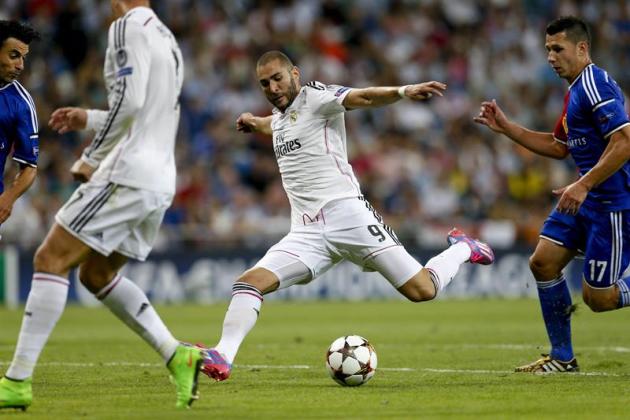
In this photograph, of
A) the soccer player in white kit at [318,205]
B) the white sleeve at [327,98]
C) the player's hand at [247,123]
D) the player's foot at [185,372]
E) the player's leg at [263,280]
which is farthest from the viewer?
the player's hand at [247,123]

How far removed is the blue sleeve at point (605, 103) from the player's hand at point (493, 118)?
0.99 metres

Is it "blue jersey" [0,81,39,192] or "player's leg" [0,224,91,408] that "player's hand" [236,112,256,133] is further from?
"player's leg" [0,224,91,408]

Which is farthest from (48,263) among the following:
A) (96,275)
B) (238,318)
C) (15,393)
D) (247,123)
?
(247,123)

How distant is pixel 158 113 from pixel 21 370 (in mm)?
1839

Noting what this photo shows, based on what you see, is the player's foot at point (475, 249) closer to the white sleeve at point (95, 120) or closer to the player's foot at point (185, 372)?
the player's foot at point (185, 372)

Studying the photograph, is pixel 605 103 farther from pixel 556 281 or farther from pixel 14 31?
pixel 14 31

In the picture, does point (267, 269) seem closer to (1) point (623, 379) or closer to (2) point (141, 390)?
(2) point (141, 390)

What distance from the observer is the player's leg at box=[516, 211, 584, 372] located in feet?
30.7

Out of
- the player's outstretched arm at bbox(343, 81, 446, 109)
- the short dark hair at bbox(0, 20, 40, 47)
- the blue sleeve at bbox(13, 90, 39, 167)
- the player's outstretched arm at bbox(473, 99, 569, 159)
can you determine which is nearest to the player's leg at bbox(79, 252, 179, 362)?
the blue sleeve at bbox(13, 90, 39, 167)

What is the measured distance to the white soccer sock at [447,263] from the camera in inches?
370

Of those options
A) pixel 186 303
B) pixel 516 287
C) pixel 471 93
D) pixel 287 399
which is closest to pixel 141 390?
pixel 287 399

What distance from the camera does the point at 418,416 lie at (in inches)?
273

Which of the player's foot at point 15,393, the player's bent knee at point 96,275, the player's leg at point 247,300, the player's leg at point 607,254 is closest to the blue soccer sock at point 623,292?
the player's leg at point 607,254

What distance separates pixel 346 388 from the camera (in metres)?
8.65
